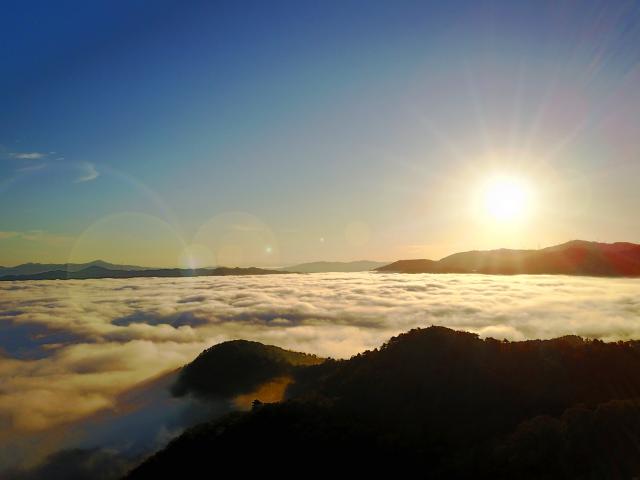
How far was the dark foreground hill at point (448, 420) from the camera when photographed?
112 feet

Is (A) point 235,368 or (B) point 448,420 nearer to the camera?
(B) point 448,420

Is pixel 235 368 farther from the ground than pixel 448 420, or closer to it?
closer to it

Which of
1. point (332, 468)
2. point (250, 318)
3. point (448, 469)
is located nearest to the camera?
point (448, 469)

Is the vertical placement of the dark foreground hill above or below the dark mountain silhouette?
above

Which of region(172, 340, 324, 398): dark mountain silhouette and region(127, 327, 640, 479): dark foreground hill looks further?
region(172, 340, 324, 398): dark mountain silhouette

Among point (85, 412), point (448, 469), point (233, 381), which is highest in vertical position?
point (448, 469)

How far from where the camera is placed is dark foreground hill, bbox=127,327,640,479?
3409 cm

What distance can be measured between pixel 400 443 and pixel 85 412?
3200 inches

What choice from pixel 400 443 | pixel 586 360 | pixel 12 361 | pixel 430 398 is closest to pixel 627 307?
pixel 586 360

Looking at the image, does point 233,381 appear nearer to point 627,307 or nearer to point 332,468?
point 332,468

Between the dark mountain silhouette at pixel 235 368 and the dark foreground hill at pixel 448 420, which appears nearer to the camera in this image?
the dark foreground hill at pixel 448 420

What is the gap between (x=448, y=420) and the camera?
140 ft

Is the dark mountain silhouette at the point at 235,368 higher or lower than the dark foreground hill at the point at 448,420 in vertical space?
lower

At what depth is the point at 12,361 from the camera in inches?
5389
